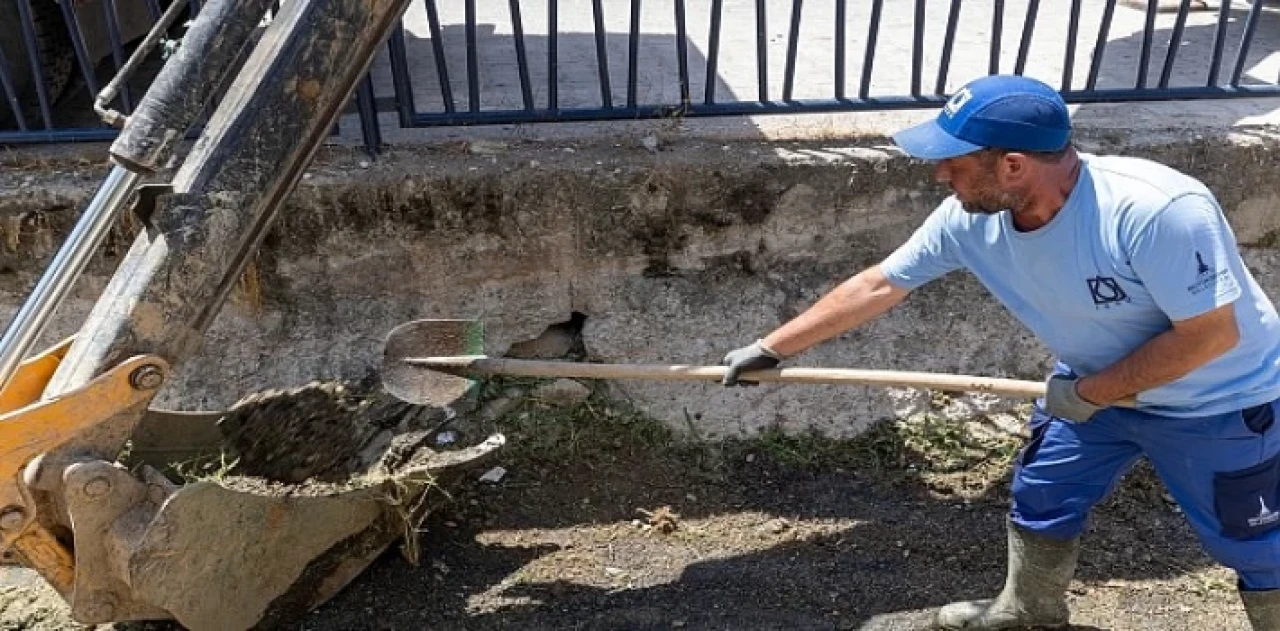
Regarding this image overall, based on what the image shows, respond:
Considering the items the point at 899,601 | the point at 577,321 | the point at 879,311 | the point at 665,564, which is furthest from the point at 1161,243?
the point at 577,321

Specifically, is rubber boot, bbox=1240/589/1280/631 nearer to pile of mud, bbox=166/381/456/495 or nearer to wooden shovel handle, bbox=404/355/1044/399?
wooden shovel handle, bbox=404/355/1044/399

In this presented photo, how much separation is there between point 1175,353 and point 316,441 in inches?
107

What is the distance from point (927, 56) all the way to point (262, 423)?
152 inches

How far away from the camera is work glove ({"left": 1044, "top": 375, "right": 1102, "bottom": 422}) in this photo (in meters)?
3.31

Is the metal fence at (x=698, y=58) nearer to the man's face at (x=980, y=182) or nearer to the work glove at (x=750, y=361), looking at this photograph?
the work glove at (x=750, y=361)

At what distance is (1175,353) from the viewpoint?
3000 millimetres

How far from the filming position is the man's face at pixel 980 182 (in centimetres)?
301

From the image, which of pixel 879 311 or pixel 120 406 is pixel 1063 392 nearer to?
pixel 879 311

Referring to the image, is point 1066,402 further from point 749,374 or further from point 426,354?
point 426,354

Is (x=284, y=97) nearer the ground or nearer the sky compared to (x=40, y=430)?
nearer the sky

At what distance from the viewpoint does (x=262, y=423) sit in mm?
4172

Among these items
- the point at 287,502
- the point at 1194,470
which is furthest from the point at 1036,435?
the point at 287,502

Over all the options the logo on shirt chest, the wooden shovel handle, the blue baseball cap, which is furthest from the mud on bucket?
the logo on shirt chest

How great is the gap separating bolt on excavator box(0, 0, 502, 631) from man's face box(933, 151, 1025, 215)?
1536 mm
